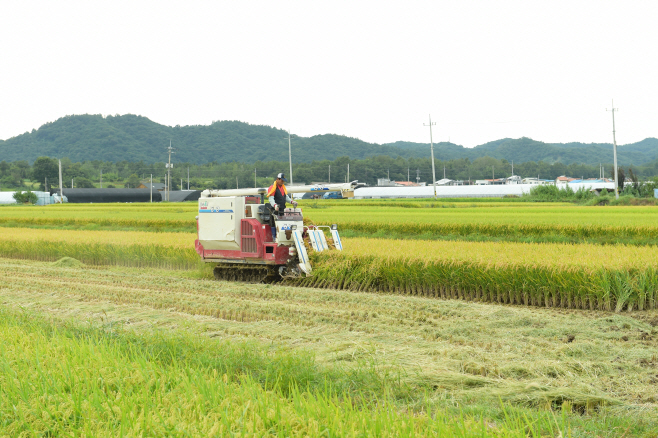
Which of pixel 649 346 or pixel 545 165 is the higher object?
pixel 545 165

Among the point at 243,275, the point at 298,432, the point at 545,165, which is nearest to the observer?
the point at 298,432

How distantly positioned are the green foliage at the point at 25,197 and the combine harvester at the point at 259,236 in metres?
70.4

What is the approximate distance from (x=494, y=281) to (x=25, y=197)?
76.6 meters

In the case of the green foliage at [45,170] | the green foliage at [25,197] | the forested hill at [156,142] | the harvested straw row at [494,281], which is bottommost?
the harvested straw row at [494,281]

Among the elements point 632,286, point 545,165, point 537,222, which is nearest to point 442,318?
point 632,286

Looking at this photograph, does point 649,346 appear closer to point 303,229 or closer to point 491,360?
point 491,360

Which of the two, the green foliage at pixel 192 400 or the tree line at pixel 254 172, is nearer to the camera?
the green foliage at pixel 192 400

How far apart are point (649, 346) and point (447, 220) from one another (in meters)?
16.7

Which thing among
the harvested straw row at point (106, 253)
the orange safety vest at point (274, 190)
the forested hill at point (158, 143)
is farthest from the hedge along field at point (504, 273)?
the forested hill at point (158, 143)

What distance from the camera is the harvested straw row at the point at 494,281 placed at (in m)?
9.62

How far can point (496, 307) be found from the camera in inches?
376

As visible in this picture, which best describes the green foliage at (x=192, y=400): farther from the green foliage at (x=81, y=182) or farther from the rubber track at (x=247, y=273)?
the green foliage at (x=81, y=182)

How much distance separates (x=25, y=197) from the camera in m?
73.2

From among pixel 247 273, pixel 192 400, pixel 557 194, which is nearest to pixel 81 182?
pixel 557 194
